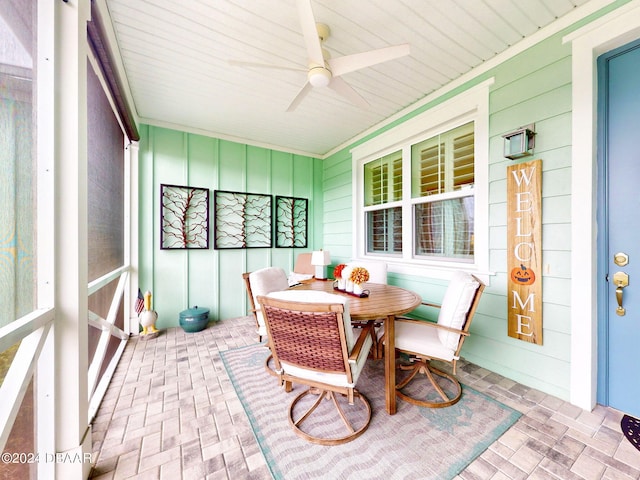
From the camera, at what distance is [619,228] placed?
5.76 ft

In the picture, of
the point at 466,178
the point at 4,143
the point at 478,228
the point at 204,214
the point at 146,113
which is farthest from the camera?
the point at 204,214

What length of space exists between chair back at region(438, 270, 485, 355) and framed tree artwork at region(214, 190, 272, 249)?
3.10m

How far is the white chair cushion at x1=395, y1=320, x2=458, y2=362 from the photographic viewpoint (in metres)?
1.81

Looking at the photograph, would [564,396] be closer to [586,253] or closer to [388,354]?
[586,253]

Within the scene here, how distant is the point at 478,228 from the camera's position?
242cm

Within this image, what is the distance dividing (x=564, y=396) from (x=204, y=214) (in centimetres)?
445

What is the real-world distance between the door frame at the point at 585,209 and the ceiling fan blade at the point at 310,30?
1932 mm

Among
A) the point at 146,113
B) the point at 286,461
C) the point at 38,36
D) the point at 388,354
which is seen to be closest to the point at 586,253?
the point at 388,354

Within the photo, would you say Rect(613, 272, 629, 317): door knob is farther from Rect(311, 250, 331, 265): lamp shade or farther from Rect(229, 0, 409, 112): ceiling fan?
Rect(311, 250, 331, 265): lamp shade

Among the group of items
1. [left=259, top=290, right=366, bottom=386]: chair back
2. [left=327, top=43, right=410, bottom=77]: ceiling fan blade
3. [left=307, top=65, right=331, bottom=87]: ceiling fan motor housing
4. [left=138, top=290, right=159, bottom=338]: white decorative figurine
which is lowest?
[left=138, top=290, right=159, bottom=338]: white decorative figurine

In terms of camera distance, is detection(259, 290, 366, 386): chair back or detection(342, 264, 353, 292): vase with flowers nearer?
detection(259, 290, 366, 386): chair back

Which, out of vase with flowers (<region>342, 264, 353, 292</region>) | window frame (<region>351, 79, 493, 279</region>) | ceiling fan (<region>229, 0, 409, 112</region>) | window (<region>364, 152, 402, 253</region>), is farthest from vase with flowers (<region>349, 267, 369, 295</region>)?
ceiling fan (<region>229, 0, 409, 112</region>)

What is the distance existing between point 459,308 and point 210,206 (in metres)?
3.54

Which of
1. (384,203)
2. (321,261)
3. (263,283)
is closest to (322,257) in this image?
(321,261)
